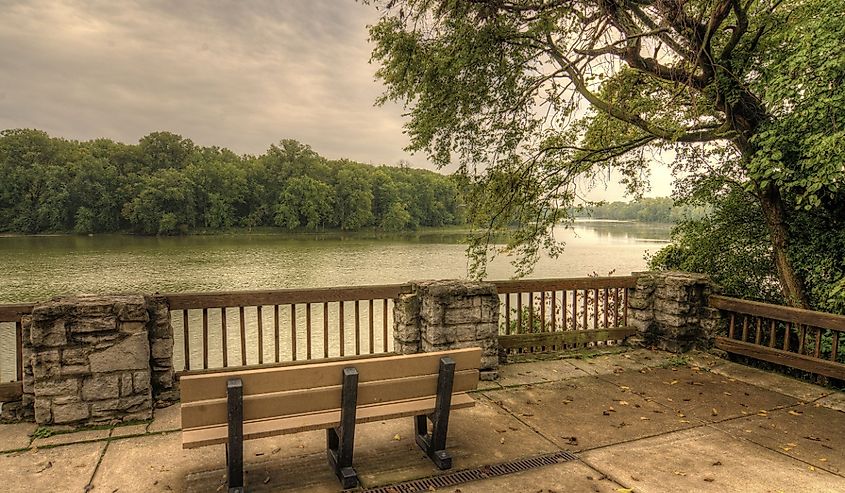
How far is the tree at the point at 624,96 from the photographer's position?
4.76 m

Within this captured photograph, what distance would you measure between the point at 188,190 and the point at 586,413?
61.8m

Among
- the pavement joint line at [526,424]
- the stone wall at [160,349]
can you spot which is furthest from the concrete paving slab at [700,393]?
the stone wall at [160,349]

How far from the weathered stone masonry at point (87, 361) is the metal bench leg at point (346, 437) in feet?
6.06

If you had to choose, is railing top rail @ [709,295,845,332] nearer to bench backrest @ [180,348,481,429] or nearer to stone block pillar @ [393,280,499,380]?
stone block pillar @ [393,280,499,380]

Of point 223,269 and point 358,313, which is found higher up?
point 358,313

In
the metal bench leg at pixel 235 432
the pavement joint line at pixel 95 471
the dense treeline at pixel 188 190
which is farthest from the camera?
the dense treeline at pixel 188 190

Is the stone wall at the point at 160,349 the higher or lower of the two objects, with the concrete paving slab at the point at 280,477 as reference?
higher

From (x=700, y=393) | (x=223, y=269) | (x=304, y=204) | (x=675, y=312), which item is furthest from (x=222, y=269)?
(x=304, y=204)

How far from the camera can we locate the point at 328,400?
8.45ft

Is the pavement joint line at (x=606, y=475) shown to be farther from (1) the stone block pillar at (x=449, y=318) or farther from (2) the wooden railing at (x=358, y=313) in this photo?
(2) the wooden railing at (x=358, y=313)

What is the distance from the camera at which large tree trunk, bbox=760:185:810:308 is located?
229 inches

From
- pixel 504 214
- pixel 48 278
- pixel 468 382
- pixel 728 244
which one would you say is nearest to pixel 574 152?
pixel 504 214

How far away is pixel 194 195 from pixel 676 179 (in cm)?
6198

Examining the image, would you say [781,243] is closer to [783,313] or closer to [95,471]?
[783,313]
